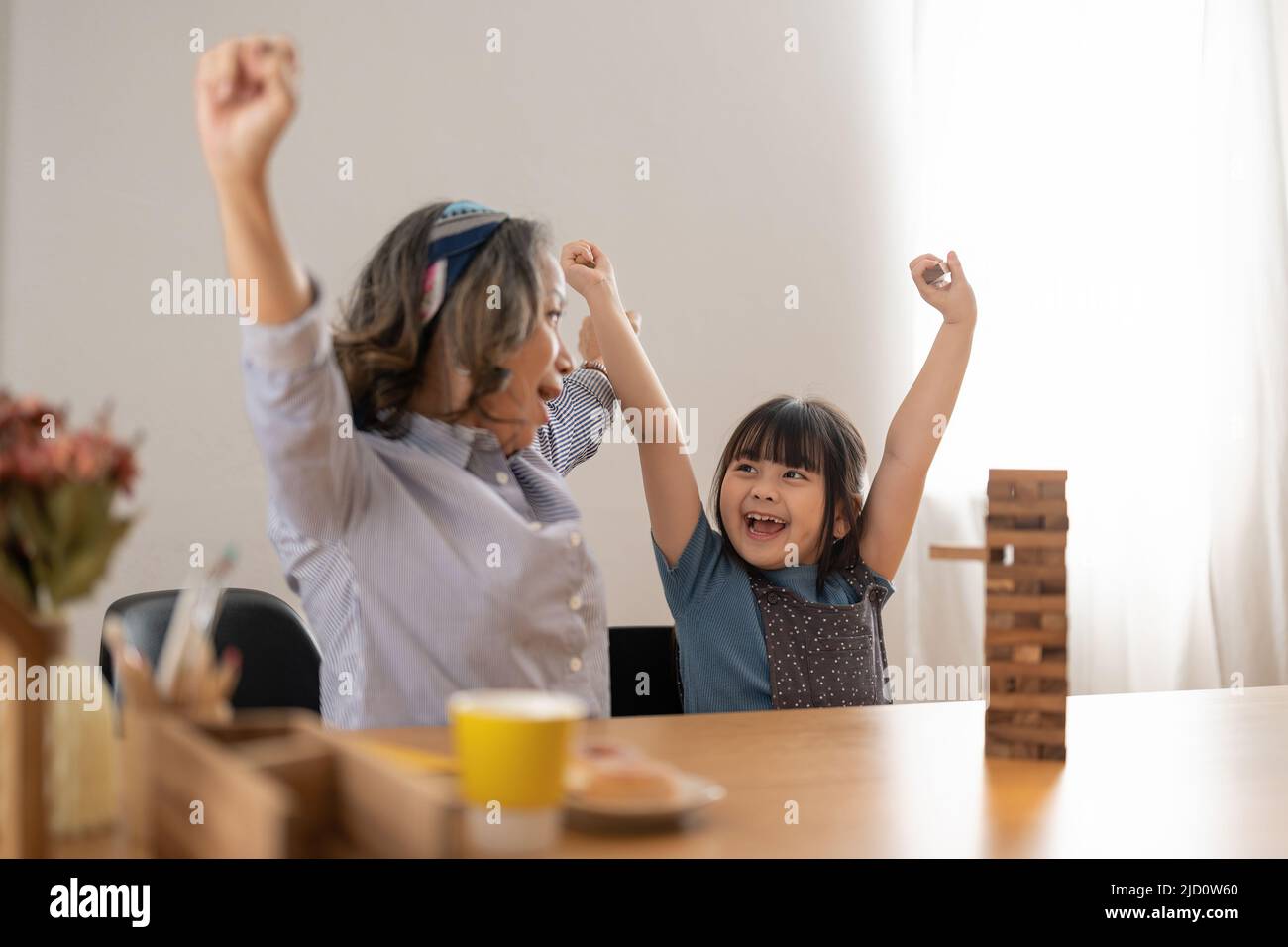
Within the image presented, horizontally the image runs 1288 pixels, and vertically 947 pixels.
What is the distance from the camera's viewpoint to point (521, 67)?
2.90 m

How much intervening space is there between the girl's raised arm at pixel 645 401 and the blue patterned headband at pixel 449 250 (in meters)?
0.38

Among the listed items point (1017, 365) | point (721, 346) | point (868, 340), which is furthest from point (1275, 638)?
point (721, 346)

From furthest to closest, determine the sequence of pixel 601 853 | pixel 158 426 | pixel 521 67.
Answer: pixel 521 67, pixel 158 426, pixel 601 853

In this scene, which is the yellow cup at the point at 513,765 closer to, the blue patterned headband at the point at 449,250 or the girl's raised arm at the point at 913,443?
the blue patterned headband at the point at 449,250

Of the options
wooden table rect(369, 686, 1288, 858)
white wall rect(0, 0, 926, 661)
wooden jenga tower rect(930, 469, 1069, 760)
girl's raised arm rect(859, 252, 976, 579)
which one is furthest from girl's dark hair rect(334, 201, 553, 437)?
white wall rect(0, 0, 926, 661)

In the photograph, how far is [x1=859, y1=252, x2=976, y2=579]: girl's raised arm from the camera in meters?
1.76

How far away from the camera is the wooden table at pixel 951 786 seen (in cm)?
78

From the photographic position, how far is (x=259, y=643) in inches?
60.1

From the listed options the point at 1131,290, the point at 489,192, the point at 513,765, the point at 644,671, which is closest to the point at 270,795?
the point at 513,765

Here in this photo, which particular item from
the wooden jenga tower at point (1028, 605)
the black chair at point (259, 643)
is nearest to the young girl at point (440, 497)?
the black chair at point (259, 643)

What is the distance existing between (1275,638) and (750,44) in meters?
2.23

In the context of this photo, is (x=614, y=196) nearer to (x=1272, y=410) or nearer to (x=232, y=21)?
(x=232, y=21)

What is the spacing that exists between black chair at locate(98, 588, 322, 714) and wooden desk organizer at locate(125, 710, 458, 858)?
0.84 metres

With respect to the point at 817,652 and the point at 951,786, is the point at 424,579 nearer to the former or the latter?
the point at 951,786
